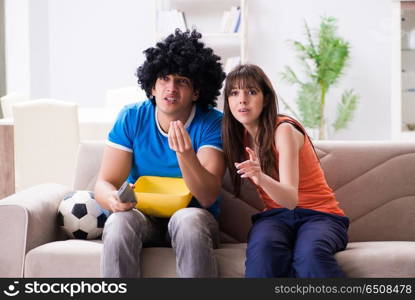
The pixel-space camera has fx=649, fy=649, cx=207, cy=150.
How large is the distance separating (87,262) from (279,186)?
649 mm

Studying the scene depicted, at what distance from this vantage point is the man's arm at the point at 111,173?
2131 mm

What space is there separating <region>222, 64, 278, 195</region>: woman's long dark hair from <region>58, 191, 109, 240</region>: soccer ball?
50 centimetres

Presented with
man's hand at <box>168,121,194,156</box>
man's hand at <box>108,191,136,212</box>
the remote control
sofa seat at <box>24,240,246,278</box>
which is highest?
man's hand at <box>168,121,194,156</box>

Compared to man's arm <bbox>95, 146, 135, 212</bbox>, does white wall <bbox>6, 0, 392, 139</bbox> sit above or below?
above

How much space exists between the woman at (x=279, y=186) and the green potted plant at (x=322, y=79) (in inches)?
148

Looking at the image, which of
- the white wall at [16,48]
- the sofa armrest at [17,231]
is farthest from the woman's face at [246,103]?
the white wall at [16,48]

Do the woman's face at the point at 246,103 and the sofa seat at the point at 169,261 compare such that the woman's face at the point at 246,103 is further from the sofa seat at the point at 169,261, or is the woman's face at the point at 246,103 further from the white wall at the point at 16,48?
the white wall at the point at 16,48

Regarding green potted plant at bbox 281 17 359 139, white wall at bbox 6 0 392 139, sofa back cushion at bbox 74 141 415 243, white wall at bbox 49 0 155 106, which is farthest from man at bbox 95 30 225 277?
white wall at bbox 49 0 155 106

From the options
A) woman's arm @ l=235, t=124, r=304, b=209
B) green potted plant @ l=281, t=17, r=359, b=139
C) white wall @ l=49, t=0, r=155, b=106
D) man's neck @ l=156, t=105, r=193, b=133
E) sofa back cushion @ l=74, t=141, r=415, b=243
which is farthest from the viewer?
white wall @ l=49, t=0, r=155, b=106

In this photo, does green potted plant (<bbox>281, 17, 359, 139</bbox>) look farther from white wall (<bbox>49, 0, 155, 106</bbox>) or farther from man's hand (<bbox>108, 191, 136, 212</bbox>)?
man's hand (<bbox>108, 191, 136, 212</bbox>)

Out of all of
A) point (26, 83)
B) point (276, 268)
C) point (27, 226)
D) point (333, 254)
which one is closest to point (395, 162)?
point (333, 254)

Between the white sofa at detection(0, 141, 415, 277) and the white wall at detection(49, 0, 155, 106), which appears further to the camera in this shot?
the white wall at detection(49, 0, 155, 106)

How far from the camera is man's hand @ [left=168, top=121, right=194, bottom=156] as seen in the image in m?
1.93

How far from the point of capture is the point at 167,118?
2219 mm
